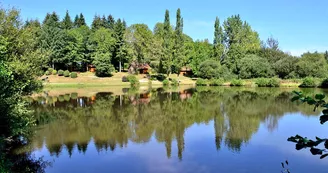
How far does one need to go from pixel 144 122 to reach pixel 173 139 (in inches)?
209

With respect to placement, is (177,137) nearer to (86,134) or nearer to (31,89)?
(86,134)

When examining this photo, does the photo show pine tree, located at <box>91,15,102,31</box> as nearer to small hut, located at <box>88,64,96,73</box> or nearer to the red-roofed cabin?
small hut, located at <box>88,64,96,73</box>

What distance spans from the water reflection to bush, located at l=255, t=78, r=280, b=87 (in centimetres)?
2714

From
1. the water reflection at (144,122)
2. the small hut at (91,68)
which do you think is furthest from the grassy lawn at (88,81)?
the water reflection at (144,122)

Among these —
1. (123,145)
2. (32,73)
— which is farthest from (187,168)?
(32,73)

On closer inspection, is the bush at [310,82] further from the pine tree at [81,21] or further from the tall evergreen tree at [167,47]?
the pine tree at [81,21]

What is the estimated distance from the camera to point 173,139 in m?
15.7

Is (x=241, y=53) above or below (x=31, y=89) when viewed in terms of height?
above

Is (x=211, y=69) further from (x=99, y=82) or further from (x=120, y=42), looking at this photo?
(x=99, y=82)

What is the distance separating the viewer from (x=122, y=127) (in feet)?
60.8

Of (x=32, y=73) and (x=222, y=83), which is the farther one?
(x=222, y=83)

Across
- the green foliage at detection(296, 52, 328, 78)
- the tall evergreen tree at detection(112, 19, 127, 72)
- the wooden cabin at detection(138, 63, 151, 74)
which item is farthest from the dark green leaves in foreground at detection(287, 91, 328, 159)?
the wooden cabin at detection(138, 63, 151, 74)

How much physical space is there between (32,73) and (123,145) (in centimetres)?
599

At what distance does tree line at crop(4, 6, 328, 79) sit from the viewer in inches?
2341
